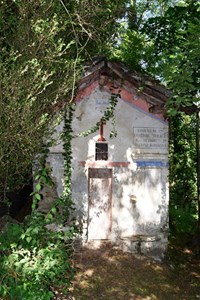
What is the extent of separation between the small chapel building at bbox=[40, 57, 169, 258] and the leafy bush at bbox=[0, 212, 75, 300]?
9.97 ft

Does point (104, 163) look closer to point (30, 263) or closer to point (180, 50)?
point (180, 50)

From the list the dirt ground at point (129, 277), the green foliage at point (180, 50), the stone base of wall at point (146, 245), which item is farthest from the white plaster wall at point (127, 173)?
the green foliage at point (180, 50)

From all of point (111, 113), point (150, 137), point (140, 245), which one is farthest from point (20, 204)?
point (150, 137)

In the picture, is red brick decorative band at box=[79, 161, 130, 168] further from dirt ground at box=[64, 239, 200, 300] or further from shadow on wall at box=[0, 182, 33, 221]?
shadow on wall at box=[0, 182, 33, 221]

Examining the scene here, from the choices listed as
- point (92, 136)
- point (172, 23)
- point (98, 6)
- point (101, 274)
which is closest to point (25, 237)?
point (101, 274)

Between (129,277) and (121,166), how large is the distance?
8.99 ft

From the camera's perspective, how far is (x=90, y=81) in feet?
26.7

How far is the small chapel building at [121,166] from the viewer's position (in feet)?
26.9

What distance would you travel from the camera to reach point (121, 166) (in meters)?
8.39

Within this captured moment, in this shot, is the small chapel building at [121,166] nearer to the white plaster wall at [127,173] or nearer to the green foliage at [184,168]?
the white plaster wall at [127,173]

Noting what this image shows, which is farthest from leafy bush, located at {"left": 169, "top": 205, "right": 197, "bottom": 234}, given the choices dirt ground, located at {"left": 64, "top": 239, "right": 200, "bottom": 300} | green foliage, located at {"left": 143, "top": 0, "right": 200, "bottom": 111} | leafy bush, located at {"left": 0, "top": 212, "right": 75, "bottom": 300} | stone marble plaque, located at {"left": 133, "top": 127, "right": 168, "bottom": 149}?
leafy bush, located at {"left": 0, "top": 212, "right": 75, "bottom": 300}

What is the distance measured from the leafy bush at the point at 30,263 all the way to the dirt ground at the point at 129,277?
66.9 inches

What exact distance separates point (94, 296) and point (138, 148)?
377 cm

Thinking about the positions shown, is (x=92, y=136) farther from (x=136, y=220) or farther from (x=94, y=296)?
(x=94, y=296)
